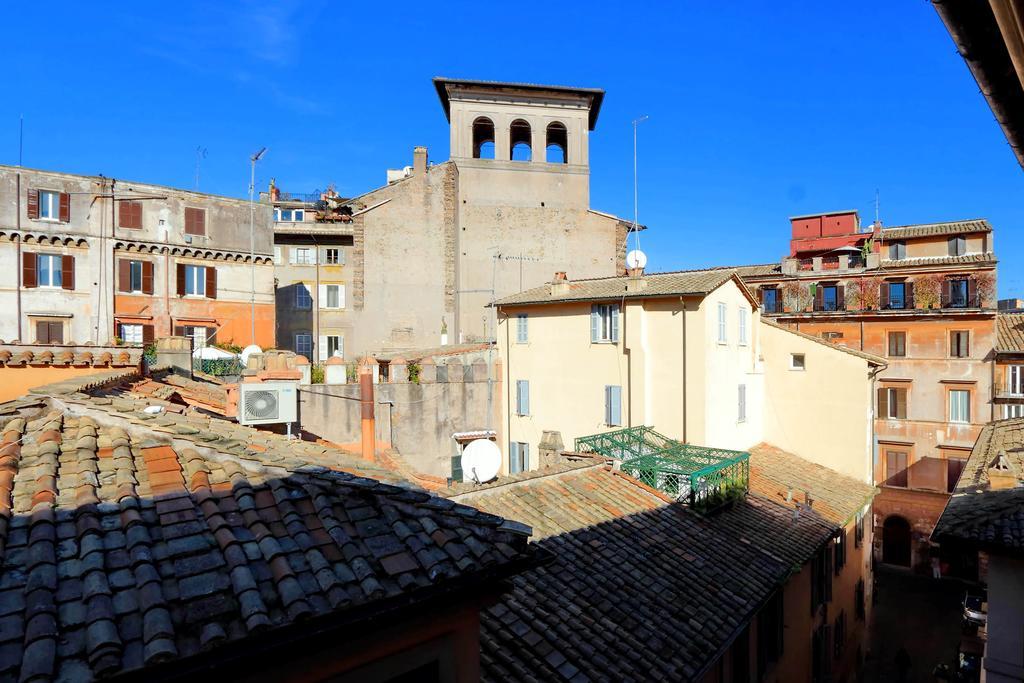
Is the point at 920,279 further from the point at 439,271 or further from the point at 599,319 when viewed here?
the point at 439,271

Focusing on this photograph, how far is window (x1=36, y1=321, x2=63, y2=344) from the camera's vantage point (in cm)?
2655

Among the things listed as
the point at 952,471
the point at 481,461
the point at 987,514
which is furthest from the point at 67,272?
the point at 952,471

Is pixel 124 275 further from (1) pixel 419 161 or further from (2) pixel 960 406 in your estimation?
(2) pixel 960 406

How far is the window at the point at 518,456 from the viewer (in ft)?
78.9

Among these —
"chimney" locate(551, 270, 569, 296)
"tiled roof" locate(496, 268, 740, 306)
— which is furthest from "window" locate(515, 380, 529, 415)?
"chimney" locate(551, 270, 569, 296)

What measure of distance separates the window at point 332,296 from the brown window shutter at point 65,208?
41.8 feet

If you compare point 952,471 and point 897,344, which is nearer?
point 952,471

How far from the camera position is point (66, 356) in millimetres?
11492

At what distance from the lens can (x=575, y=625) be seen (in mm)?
7078

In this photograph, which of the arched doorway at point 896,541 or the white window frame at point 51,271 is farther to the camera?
the arched doorway at point 896,541

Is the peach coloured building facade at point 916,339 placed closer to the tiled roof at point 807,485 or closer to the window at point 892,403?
the window at point 892,403

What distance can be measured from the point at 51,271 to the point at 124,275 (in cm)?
285

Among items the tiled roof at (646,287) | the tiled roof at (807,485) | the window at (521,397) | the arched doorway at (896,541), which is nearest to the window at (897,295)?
the arched doorway at (896,541)

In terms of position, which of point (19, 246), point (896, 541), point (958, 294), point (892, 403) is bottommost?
point (896, 541)
